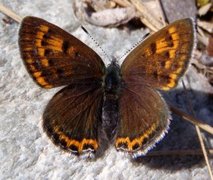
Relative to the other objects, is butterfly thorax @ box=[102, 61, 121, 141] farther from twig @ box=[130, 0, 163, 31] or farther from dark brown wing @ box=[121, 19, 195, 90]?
twig @ box=[130, 0, 163, 31]

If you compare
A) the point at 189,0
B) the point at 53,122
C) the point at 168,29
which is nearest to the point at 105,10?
the point at 189,0

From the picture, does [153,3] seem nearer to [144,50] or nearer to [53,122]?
[144,50]

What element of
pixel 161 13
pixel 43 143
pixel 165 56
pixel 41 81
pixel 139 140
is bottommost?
pixel 161 13

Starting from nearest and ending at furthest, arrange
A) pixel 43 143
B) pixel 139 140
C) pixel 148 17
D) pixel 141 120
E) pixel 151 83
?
1. pixel 139 140
2. pixel 141 120
3. pixel 151 83
4. pixel 43 143
5. pixel 148 17

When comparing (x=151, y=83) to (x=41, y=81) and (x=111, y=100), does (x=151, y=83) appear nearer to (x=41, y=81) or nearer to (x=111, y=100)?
(x=111, y=100)

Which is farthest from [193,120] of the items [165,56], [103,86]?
Answer: [103,86]

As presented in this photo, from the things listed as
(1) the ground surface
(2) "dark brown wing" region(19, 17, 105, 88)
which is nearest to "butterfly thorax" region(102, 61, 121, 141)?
(2) "dark brown wing" region(19, 17, 105, 88)

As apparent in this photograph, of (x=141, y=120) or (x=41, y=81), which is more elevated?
(x=41, y=81)
